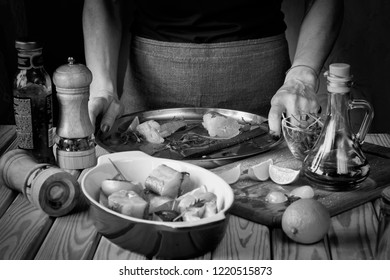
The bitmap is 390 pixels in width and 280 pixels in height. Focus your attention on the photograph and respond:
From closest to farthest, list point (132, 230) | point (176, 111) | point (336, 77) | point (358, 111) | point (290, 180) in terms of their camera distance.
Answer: point (132, 230) → point (336, 77) → point (290, 180) → point (176, 111) → point (358, 111)

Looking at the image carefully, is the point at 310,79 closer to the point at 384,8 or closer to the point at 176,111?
the point at 176,111

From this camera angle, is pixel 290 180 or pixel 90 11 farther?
pixel 90 11

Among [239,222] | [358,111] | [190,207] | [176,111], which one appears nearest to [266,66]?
[176,111]

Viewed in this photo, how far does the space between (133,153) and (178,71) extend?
0.82 meters

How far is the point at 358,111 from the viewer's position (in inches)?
113

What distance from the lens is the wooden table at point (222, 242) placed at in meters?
1.18

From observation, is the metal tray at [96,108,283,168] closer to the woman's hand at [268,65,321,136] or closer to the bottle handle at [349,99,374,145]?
the woman's hand at [268,65,321,136]

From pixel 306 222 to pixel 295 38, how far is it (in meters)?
1.68

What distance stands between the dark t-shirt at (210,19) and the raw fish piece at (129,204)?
108cm

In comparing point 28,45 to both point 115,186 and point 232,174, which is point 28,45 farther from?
point 232,174

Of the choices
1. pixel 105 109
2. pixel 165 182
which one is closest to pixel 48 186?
pixel 165 182

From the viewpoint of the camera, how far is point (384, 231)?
1146 millimetres

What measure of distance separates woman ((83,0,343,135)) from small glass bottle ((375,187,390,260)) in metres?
0.98

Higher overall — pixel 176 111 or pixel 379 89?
pixel 176 111
